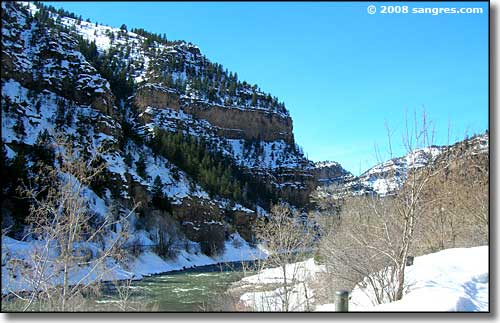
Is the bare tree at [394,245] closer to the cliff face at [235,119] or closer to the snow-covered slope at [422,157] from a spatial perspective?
the snow-covered slope at [422,157]

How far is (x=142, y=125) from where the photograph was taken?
160 feet

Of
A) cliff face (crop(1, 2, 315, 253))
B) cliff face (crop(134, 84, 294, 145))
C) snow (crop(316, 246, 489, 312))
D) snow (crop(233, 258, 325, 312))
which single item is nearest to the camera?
snow (crop(316, 246, 489, 312))

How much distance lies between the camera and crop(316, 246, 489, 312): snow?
4027mm

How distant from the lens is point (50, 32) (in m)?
31.5

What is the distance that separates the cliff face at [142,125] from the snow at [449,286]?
11.6 m

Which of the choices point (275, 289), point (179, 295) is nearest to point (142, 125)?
point (179, 295)

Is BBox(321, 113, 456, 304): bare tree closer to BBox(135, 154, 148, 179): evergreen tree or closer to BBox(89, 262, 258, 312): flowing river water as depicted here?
BBox(89, 262, 258, 312): flowing river water

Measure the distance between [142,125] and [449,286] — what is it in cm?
4693

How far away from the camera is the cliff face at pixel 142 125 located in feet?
89.1

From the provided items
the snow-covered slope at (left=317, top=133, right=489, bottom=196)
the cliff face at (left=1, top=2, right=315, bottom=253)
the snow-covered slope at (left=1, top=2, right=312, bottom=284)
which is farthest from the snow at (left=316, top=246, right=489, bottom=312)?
the snow-covered slope at (left=1, top=2, right=312, bottom=284)

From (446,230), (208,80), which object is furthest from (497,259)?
(208,80)

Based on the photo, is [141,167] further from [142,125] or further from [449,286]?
[449,286]

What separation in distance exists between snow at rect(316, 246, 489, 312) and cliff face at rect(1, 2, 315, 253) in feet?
37.9

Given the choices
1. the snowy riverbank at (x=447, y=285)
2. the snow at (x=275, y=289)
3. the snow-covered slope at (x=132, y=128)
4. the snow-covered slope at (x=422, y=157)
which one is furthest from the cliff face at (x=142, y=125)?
the snowy riverbank at (x=447, y=285)
